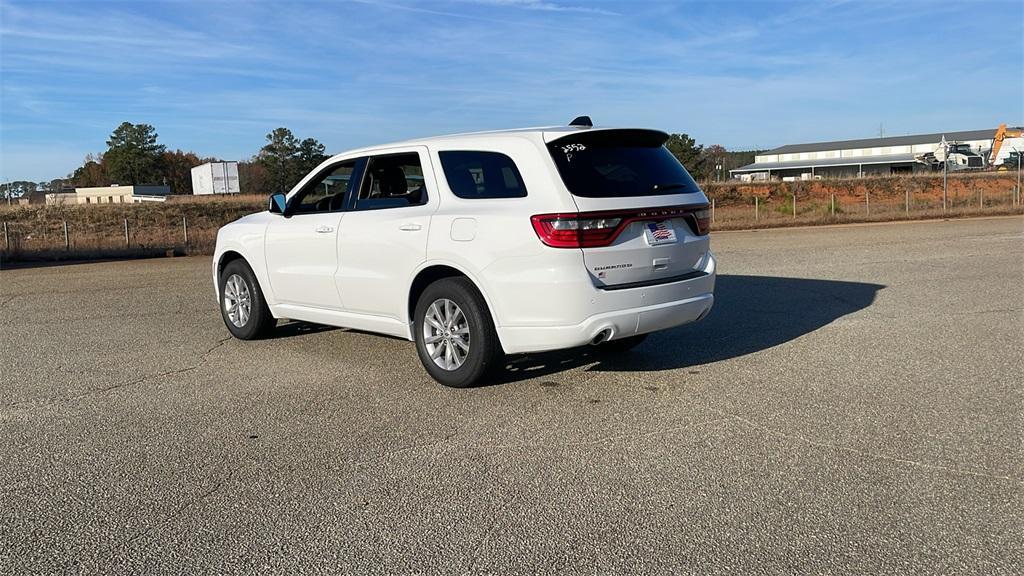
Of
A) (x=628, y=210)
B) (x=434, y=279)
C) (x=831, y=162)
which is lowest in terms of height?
(x=434, y=279)

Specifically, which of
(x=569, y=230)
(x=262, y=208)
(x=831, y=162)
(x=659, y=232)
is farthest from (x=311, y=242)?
(x=831, y=162)

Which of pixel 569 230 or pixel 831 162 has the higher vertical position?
pixel 831 162

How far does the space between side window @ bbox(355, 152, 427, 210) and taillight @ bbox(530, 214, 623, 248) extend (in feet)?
4.04

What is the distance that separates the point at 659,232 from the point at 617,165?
0.56 m

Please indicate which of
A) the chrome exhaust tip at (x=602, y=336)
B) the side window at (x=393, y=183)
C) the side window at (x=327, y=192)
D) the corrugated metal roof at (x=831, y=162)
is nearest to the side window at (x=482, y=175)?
the side window at (x=393, y=183)

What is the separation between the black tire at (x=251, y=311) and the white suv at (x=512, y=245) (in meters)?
1.05

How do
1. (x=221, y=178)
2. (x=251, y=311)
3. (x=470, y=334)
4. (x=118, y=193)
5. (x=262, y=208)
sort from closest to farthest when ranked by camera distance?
(x=470, y=334)
(x=251, y=311)
(x=262, y=208)
(x=221, y=178)
(x=118, y=193)

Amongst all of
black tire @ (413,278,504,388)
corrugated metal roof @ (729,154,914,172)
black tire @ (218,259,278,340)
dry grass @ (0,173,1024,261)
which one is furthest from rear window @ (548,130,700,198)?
corrugated metal roof @ (729,154,914,172)

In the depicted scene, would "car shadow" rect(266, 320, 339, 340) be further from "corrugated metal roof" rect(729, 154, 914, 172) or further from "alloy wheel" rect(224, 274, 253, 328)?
"corrugated metal roof" rect(729, 154, 914, 172)

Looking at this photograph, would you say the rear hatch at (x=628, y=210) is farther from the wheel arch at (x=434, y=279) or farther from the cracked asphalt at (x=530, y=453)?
the cracked asphalt at (x=530, y=453)

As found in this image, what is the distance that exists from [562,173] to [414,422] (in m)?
1.91

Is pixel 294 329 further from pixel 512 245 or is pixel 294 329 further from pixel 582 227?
pixel 582 227

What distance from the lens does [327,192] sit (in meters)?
7.50

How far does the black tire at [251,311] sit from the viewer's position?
800 centimetres
